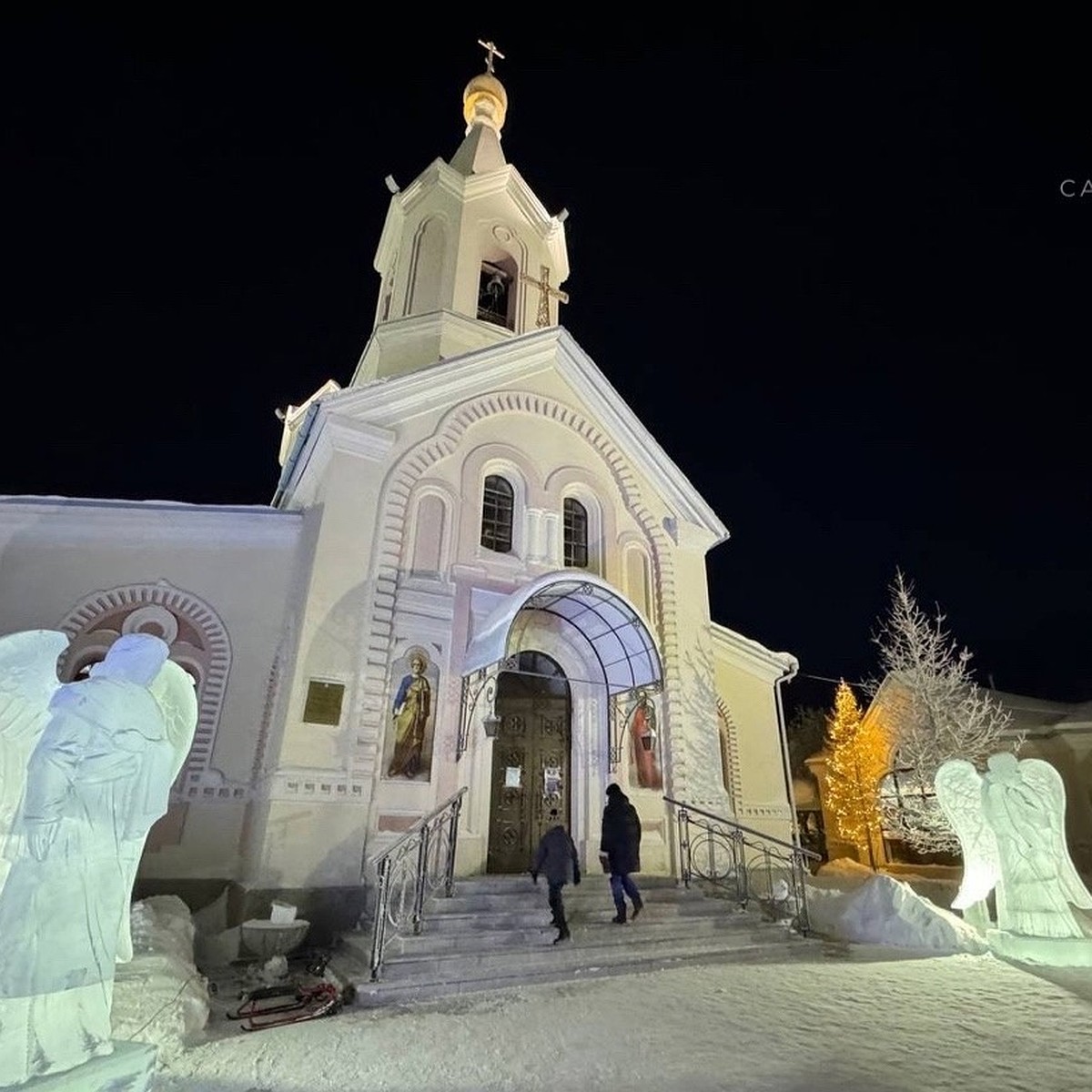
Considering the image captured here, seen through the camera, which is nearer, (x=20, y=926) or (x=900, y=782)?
(x=20, y=926)

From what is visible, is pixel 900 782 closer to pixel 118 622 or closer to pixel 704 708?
pixel 704 708

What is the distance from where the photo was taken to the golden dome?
18.9 m

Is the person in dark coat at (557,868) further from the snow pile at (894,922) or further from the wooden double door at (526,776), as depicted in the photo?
the snow pile at (894,922)

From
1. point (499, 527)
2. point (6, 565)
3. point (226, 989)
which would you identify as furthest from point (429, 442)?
point (226, 989)

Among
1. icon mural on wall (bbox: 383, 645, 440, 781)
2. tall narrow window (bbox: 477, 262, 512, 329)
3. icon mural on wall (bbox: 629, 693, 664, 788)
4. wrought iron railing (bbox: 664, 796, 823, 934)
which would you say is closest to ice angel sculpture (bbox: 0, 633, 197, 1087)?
icon mural on wall (bbox: 383, 645, 440, 781)

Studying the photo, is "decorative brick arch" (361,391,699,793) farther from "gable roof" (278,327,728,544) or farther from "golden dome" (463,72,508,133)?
"golden dome" (463,72,508,133)

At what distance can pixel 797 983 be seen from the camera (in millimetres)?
6270

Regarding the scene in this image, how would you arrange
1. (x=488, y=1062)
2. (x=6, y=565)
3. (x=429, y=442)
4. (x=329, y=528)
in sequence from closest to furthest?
(x=488, y=1062) → (x=6, y=565) → (x=329, y=528) → (x=429, y=442)

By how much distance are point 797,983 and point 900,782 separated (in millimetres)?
15600

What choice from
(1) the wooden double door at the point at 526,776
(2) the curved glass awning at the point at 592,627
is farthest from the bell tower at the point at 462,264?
(1) the wooden double door at the point at 526,776

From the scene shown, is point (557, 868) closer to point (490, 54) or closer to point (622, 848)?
point (622, 848)

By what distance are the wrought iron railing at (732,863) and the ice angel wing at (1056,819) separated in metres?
2.70

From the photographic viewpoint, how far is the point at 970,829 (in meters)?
8.56

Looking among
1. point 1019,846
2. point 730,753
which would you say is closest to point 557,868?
point 1019,846
